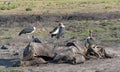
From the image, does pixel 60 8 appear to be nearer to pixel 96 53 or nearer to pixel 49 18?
pixel 49 18

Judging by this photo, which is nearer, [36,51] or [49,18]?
[36,51]

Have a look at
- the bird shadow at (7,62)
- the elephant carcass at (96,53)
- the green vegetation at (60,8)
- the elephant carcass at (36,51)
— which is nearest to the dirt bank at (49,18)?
the green vegetation at (60,8)

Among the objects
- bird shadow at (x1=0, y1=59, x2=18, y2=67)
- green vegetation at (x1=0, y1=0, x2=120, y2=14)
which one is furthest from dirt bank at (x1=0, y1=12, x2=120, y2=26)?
bird shadow at (x1=0, y1=59, x2=18, y2=67)

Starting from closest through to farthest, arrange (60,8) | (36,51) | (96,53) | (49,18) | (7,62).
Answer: (36,51) < (96,53) < (7,62) < (49,18) < (60,8)

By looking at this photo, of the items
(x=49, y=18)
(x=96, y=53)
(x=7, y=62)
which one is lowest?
(x=49, y=18)

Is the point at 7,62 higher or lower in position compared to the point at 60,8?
higher

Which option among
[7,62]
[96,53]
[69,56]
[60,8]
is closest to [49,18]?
[60,8]

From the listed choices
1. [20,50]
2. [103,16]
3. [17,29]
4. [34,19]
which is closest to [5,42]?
[20,50]

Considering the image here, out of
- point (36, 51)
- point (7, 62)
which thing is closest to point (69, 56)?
point (36, 51)

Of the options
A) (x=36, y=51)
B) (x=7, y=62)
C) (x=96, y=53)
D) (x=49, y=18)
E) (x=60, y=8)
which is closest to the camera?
(x=36, y=51)

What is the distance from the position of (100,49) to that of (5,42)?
5.49 meters

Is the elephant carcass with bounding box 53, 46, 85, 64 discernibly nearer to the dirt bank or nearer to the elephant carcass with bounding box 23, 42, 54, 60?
the elephant carcass with bounding box 23, 42, 54, 60

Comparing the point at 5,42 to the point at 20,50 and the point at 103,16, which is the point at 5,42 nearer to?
the point at 20,50

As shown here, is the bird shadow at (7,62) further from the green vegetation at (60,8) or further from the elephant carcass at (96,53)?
the green vegetation at (60,8)
